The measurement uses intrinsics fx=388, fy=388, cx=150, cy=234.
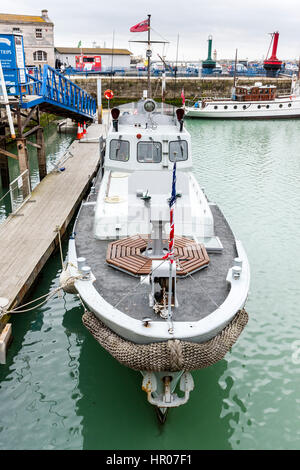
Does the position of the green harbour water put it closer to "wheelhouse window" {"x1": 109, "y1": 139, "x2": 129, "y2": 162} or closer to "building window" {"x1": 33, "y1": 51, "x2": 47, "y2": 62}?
"wheelhouse window" {"x1": 109, "y1": 139, "x2": 129, "y2": 162}

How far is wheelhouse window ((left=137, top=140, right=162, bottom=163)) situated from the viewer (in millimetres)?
11242

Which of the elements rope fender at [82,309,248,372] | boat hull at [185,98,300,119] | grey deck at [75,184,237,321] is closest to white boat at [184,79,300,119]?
boat hull at [185,98,300,119]

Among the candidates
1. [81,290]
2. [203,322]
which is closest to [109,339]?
[81,290]

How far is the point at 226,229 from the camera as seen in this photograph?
10.7 m

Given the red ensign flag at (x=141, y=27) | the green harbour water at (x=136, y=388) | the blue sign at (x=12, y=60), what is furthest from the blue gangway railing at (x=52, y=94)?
the green harbour water at (x=136, y=388)

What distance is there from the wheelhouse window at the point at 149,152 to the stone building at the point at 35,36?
44.4 metres

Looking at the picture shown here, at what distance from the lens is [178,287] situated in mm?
7742

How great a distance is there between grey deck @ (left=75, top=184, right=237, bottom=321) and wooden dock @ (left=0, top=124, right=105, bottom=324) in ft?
6.65

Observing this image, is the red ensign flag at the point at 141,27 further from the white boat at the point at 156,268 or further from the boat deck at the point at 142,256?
the boat deck at the point at 142,256

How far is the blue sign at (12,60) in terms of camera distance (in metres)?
15.0

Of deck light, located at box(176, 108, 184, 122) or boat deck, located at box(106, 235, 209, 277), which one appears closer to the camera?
boat deck, located at box(106, 235, 209, 277)

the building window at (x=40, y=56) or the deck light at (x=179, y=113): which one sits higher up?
the building window at (x=40, y=56)

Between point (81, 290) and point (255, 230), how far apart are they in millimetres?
10037

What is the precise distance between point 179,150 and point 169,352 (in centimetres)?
678
